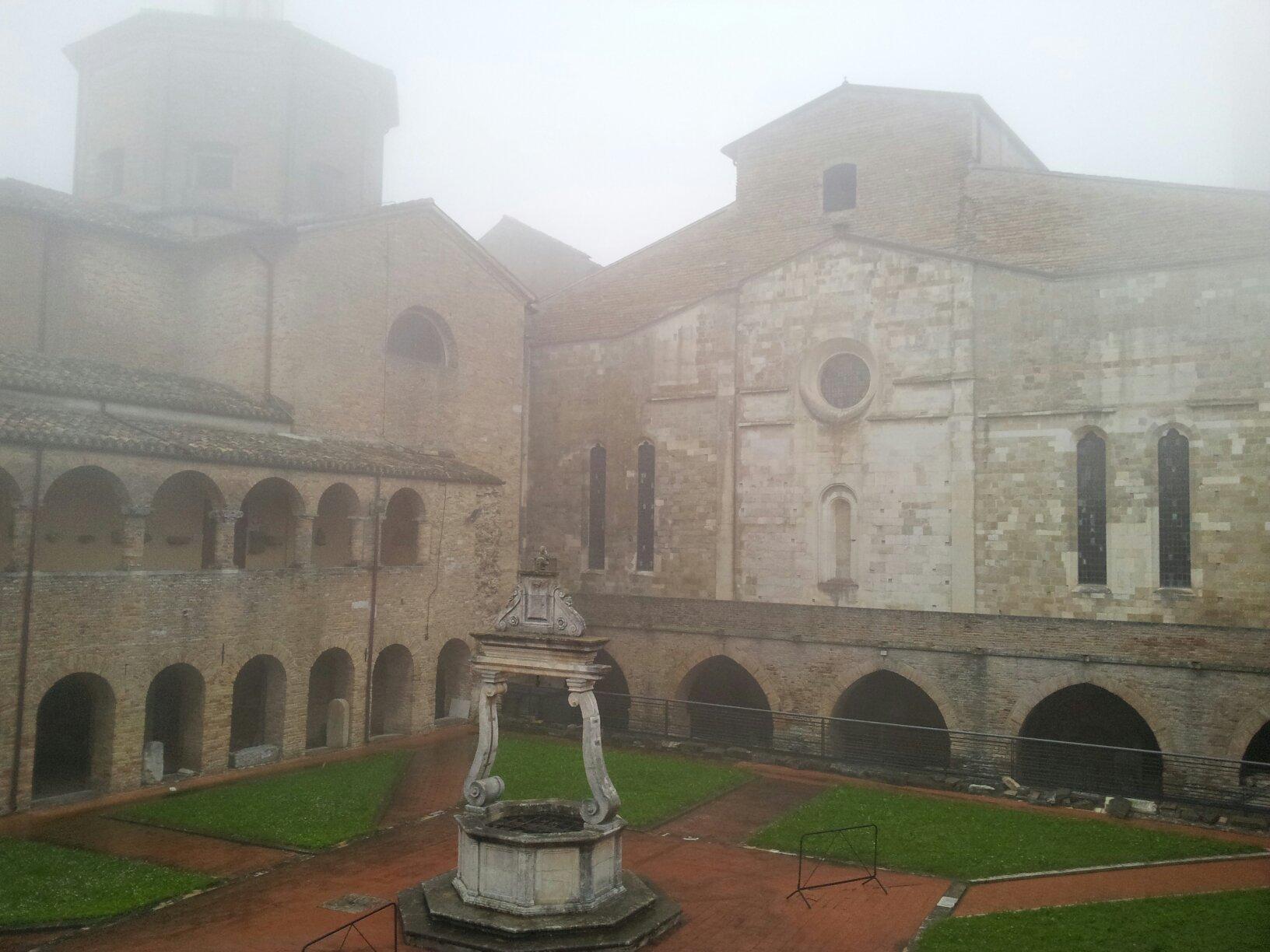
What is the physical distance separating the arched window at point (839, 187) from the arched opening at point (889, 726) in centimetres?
1140

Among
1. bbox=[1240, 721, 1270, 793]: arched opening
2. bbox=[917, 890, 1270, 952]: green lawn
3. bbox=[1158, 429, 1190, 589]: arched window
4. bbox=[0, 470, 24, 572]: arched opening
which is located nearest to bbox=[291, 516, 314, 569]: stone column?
bbox=[0, 470, 24, 572]: arched opening

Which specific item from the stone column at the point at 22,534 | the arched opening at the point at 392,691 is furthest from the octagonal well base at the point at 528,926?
the arched opening at the point at 392,691

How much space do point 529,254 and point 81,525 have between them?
70.1 feet

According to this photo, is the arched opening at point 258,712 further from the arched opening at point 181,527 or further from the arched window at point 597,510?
the arched window at point 597,510

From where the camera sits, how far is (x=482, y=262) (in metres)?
26.1

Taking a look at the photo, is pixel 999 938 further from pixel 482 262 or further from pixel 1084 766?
pixel 482 262

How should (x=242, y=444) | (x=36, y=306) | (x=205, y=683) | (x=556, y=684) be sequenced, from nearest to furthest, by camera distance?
1. (x=205, y=683)
2. (x=242, y=444)
3. (x=36, y=306)
4. (x=556, y=684)

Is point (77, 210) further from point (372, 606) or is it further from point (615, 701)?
point (615, 701)

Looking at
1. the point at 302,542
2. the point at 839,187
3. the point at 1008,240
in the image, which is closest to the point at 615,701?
the point at 302,542

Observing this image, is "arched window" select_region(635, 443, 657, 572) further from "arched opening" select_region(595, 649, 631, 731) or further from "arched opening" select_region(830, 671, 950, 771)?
"arched opening" select_region(830, 671, 950, 771)

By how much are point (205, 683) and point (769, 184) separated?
17.6 m

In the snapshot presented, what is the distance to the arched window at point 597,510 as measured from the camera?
26500mm

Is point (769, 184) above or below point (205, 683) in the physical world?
above

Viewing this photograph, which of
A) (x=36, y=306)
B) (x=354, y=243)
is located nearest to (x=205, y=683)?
(x=36, y=306)
